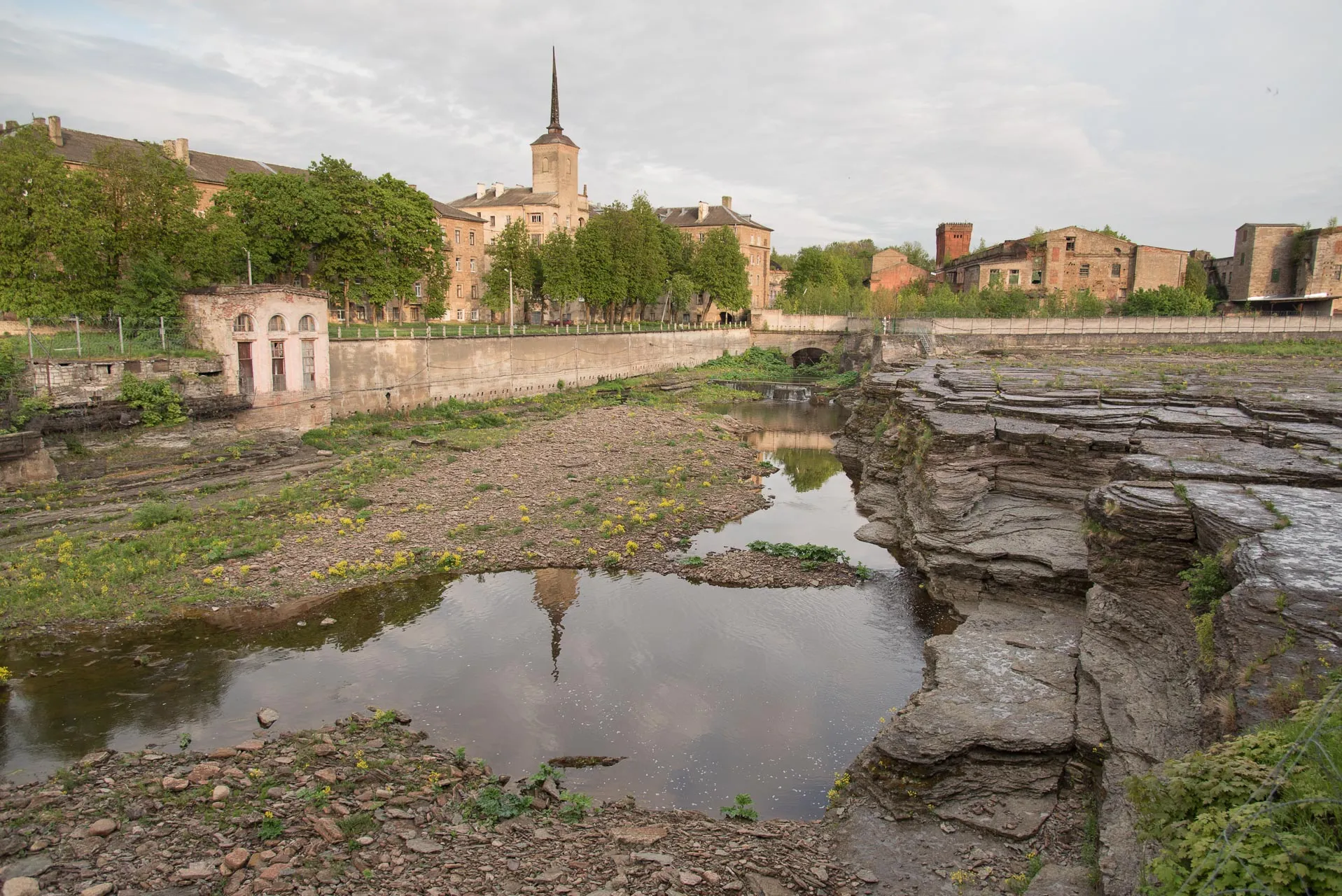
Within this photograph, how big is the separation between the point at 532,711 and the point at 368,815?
12.1 ft

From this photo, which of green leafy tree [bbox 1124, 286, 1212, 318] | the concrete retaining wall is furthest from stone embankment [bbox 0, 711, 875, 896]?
green leafy tree [bbox 1124, 286, 1212, 318]

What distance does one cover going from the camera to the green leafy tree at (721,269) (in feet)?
247

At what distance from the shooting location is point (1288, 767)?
597 centimetres

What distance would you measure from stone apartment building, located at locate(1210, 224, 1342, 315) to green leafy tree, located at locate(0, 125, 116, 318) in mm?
72905

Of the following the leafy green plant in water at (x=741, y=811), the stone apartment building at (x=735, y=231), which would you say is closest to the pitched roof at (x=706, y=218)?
the stone apartment building at (x=735, y=231)

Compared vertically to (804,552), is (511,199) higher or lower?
higher

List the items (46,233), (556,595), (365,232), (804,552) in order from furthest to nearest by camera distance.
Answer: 1. (365,232)
2. (46,233)
3. (804,552)
4. (556,595)

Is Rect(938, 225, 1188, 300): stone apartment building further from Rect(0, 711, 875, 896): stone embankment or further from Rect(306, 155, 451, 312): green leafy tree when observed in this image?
Rect(0, 711, 875, 896): stone embankment

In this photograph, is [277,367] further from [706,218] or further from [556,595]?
[706,218]

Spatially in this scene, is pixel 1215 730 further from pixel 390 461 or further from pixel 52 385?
pixel 52 385

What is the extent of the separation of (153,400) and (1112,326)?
53.1 metres

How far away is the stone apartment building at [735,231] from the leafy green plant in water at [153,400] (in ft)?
214

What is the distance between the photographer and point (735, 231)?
92.3 meters

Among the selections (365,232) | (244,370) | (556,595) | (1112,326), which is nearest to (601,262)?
(365,232)
